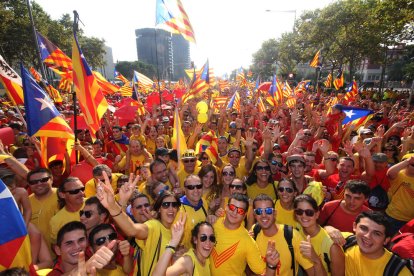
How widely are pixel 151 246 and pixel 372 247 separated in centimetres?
203

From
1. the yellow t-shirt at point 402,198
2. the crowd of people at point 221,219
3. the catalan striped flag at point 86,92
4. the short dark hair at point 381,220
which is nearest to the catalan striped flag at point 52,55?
the crowd of people at point 221,219

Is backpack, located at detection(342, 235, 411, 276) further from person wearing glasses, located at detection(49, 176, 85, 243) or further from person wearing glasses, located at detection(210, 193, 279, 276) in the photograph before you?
person wearing glasses, located at detection(49, 176, 85, 243)

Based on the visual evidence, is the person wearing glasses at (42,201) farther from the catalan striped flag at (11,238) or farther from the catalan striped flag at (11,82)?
the catalan striped flag at (11,82)

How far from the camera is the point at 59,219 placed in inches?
131

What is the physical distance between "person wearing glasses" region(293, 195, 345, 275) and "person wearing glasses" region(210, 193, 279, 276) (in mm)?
499

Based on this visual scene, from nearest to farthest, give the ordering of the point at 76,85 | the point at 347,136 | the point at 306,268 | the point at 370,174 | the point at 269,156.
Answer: the point at 306,268 < the point at 370,174 < the point at 76,85 < the point at 269,156 < the point at 347,136

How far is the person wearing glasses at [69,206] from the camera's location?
3314 millimetres

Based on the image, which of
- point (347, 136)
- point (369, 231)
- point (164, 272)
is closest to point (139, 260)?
point (164, 272)

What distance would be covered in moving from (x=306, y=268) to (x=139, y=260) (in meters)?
1.67

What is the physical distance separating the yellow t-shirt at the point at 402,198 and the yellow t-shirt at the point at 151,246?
3500mm

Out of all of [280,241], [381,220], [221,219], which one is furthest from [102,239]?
→ [381,220]

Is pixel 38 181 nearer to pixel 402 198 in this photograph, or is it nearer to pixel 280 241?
pixel 280 241

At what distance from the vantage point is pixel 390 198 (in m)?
4.15

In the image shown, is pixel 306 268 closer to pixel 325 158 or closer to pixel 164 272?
pixel 164 272
